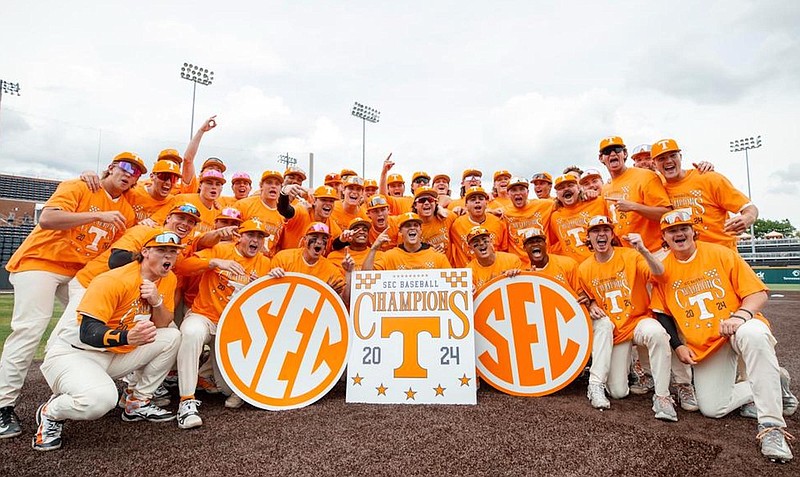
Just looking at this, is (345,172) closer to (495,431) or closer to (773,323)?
(495,431)

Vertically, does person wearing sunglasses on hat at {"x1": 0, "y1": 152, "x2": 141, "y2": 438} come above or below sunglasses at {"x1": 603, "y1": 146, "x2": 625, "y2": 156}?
below

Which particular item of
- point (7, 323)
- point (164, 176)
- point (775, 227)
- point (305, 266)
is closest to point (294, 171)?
point (164, 176)

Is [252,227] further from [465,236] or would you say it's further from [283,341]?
[465,236]

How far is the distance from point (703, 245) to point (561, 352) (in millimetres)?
1792

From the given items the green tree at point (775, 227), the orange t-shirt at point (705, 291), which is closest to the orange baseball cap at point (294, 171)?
the orange t-shirt at point (705, 291)

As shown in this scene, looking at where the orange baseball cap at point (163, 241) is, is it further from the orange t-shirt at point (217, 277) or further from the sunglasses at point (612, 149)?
the sunglasses at point (612, 149)

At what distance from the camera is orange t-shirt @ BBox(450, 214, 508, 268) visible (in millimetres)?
5977

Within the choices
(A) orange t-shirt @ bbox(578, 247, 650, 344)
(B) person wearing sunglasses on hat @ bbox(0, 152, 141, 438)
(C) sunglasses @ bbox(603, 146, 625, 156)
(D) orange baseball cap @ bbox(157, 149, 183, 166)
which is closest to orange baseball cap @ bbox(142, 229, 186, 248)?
(B) person wearing sunglasses on hat @ bbox(0, 152, 141, 438)

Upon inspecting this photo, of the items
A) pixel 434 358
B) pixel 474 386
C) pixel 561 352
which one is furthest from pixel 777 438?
pixel 434 358

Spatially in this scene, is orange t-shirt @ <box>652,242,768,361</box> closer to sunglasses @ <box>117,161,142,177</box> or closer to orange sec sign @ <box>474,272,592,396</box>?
orange sec sign @ <box>474,272,592,396</box>

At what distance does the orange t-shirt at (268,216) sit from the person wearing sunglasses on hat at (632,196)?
4.31 m

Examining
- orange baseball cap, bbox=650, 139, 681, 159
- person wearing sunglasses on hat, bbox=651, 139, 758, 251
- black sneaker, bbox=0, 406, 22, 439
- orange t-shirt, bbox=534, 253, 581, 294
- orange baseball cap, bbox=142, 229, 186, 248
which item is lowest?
black sneaker, bbox=0, 406, 22, 439

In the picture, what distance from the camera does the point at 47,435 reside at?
11.3 feet

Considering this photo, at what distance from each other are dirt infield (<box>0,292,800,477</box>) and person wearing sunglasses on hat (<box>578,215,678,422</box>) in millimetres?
344
